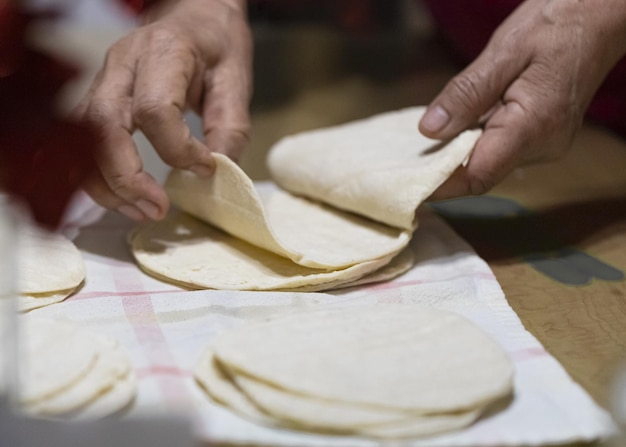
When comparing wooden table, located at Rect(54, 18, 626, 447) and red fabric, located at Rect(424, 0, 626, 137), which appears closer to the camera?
wooden table, located at Rect(54, 18, 626, 447)

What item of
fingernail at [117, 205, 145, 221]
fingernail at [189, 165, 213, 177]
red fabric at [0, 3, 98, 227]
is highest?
red fabric at [0, 3, 98, 227]

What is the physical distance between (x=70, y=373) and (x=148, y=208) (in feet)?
1.41

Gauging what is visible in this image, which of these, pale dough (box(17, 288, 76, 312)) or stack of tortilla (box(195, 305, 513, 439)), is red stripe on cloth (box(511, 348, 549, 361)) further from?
pale dough (box(17, 288, 76, 312))

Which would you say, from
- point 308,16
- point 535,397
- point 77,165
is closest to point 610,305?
point 535,397

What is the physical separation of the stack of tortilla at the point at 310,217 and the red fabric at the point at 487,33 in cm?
57

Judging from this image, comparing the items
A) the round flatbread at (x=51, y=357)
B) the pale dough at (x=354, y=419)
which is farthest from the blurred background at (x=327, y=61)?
the pale dough at (x=354, y=419)

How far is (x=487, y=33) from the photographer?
6.25 feet

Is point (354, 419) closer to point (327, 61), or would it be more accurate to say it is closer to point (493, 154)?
point (493, 154)

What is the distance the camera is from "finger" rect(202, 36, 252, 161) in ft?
4.31

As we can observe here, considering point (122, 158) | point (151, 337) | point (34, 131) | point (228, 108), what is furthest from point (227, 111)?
point (34, 131)

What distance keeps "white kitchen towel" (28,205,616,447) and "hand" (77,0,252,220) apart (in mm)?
121

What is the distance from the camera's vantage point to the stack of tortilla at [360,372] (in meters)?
0.73

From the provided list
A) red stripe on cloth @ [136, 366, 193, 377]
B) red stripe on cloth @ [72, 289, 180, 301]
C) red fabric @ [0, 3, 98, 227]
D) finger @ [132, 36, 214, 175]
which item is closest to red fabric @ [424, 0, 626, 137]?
finger @ [132, 36, 214, 175]

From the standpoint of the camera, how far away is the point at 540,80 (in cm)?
120
